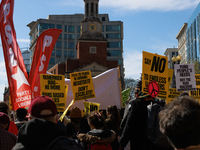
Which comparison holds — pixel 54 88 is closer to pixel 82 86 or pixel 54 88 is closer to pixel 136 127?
pixel 82 86

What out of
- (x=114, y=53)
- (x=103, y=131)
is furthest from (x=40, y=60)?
(x=114, y=53)

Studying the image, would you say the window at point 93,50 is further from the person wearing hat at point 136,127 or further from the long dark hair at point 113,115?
the person wearing hat at point 136,127

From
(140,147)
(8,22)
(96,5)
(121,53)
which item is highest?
(96,5)

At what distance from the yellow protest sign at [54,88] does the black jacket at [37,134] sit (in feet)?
21.2

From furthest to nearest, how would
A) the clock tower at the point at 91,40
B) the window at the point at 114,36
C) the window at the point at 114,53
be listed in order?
the window at the point at 114,36
the window at the point at 114,53
the clock tower at the point at 91,40

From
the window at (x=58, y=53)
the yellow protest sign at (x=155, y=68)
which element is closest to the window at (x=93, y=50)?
the window at (x=58, y=53)

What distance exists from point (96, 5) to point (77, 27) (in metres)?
46.1

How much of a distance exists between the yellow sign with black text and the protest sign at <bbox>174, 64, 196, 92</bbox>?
370cm

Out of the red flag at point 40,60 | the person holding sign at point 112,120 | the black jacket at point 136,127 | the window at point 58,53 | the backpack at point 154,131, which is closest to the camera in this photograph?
the backpack at point 154,131

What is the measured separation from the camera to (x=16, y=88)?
7410 millimetres

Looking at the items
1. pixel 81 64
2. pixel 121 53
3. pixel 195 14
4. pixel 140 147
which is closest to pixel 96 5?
pixel 81 64

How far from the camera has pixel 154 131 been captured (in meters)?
4.89

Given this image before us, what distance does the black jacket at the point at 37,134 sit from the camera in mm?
2560

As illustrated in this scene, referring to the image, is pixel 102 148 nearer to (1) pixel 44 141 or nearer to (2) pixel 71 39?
(1) pixel 44 141
